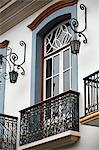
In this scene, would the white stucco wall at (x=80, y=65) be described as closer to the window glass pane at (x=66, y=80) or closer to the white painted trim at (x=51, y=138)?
the white painted trim at (x=51, y=138)

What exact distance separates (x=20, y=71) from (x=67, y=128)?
338 centimetres

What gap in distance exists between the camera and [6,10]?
14.8 meters

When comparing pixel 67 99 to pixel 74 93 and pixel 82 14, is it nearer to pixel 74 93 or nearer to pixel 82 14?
pixel 74 93

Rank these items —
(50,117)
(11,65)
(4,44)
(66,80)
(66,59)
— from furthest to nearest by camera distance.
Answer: (4,44), (11,65), (66,59), (66,80), (50,117)

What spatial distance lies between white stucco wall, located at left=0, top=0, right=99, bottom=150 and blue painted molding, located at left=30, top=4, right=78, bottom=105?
214 mm

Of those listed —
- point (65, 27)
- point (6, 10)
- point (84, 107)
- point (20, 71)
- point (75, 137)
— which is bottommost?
point (75, 137)

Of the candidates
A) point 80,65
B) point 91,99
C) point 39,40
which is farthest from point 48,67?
point 91,99

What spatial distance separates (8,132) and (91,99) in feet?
10.8

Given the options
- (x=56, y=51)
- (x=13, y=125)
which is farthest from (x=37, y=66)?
(x=13, y=125)

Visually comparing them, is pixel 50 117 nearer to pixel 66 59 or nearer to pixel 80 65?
pixel 80 65

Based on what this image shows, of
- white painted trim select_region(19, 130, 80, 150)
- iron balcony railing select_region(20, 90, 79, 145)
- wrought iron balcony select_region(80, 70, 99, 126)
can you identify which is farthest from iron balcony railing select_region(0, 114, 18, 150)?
wrought iron balcony select_region(80, 70, 99, 126)

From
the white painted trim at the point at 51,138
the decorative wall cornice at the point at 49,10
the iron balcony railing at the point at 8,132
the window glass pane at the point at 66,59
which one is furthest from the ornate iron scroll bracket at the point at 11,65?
the white painted trim at the point at 51,138

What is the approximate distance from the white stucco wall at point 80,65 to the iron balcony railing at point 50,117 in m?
0.23

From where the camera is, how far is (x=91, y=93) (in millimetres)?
11180
